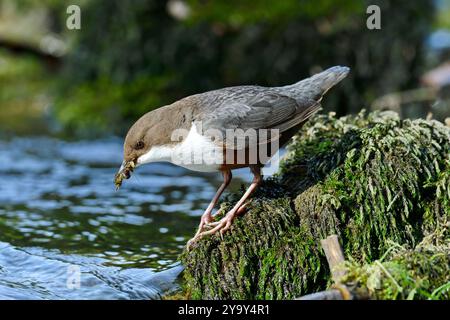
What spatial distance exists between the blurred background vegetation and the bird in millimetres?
5840

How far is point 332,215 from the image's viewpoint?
443cm

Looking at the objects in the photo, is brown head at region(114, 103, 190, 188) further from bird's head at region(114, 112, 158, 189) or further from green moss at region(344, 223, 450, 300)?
green moss at region(344, 223, 450, 300)

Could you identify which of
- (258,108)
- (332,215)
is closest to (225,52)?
(258,108)

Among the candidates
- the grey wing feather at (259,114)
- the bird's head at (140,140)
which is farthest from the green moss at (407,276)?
the bird's head at (140,140)

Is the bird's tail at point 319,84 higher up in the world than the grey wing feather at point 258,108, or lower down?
higher up

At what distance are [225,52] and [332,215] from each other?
7087 mm

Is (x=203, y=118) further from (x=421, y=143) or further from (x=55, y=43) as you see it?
(x=55, y=43)

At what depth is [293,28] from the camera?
35.8 feet

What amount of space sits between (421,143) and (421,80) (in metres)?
5.93

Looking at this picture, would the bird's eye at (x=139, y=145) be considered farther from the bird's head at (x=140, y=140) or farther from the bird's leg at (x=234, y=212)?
the bird's leg at (x=234, y=212)

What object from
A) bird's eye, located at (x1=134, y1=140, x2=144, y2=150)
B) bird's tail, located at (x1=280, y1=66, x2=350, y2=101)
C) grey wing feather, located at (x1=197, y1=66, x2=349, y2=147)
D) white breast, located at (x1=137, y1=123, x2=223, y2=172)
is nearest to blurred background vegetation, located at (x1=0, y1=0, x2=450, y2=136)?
bird's tail, located at (x1=280, y1=66, x2=350, y2=101)

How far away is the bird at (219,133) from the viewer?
14.6 feet

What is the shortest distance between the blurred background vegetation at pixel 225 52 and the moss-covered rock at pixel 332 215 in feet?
18.7
